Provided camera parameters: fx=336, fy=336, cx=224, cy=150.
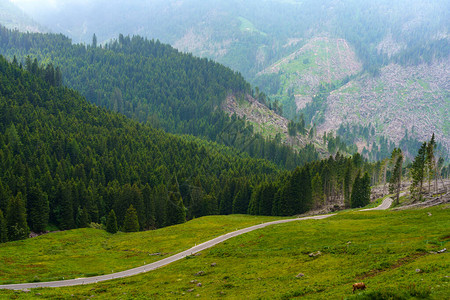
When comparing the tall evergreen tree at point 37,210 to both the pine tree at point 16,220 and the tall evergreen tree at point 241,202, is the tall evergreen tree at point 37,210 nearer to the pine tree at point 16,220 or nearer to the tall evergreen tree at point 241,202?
the pine tree at point 16,220

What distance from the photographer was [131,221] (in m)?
118

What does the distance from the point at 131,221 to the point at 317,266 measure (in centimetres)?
8533

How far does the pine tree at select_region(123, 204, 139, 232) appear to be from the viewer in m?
117

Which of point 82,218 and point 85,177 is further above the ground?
point 85,177

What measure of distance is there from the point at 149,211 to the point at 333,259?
9680cm

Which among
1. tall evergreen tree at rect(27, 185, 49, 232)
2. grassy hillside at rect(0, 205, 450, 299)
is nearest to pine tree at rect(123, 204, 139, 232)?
tall evergreen tree at rect(27, 185, 49, 232)

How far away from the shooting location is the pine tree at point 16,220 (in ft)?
300

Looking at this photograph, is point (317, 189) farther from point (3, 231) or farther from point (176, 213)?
point (3, 231)

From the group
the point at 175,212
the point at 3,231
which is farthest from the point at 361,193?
the point at 3,231

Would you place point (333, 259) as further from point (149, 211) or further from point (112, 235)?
point (149, 211)

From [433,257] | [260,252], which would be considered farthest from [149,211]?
[433,257]

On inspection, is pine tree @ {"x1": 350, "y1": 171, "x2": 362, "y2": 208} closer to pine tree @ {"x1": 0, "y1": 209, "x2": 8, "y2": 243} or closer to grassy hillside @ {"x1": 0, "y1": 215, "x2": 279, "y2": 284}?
grassy hillside @ {"x1": 0, "y1": 215, "x2": 279, "y2": 284}

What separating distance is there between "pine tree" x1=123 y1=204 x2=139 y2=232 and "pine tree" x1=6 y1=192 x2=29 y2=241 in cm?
3059

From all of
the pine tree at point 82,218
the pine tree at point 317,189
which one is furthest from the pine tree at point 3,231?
the pine tree at point 317,189
